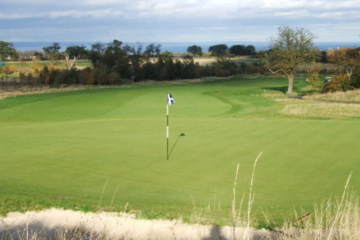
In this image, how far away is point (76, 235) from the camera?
253 inches

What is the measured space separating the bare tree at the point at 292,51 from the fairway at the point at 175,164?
23071 mm

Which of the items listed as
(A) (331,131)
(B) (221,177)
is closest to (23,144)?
(B) (221,177)

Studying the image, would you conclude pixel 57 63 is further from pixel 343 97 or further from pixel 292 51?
pixel 343 97

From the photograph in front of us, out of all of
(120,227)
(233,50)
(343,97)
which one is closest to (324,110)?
(343,97)

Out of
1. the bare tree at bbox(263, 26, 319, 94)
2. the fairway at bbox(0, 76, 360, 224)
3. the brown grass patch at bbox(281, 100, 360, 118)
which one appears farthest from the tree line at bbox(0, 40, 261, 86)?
the fairway at bbox(0, 76, 360, 224)

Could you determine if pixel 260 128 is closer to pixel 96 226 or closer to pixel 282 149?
pixel 282 149

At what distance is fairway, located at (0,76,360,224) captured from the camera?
8.88 metres

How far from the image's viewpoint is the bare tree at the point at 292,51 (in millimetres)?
41062

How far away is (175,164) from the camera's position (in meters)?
11.5

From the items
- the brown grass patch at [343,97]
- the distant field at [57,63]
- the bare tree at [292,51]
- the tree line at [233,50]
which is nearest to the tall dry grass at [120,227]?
the brown grass patch at [343,97]

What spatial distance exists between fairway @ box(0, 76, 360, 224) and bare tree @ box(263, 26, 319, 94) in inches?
908

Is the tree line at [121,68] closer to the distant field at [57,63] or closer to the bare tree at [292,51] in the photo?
the distant field at [57,63]

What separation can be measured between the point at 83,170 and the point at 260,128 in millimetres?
8073

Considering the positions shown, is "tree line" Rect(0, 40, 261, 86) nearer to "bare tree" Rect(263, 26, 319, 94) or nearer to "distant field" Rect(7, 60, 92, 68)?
"distant field" Rect(7, 60, 92, 68)
